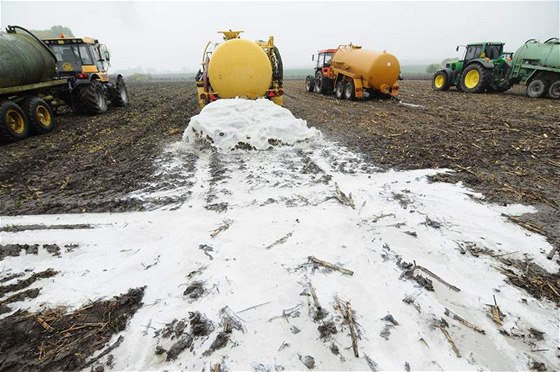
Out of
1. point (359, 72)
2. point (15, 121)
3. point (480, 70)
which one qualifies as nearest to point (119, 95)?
point (15, 121)

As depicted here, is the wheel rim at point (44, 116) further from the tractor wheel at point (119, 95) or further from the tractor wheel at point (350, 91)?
the tractor wheel at point (350, 91)

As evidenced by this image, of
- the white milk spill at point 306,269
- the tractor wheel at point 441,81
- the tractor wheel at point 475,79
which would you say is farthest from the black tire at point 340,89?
the white milk spill at point 306,269

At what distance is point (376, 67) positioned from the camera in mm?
12930

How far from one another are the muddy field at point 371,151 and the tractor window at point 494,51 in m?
5.41

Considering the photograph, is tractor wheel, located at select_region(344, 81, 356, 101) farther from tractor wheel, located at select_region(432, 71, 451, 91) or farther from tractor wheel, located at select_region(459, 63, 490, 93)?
tractor wheel, located at select_region(459, 63, 490, 93)

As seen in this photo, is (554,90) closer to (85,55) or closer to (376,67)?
(376,67)

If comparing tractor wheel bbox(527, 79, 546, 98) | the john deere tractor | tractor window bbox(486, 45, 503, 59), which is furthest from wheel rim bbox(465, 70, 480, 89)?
the john deere tractor

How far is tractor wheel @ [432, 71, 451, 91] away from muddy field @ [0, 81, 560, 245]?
5765mm

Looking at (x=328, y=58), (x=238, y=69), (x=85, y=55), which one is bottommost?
(x=238, y=69)

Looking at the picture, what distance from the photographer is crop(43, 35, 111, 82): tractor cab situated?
1126cm

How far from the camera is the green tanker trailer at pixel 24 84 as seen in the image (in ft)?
26.2

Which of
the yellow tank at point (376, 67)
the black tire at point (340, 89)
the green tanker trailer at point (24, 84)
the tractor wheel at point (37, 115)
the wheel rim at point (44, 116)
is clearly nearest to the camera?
the green tanker trailer at point (24, 84)

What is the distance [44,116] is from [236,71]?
614 centimetres

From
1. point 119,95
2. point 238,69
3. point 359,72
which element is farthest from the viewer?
point 359,72
